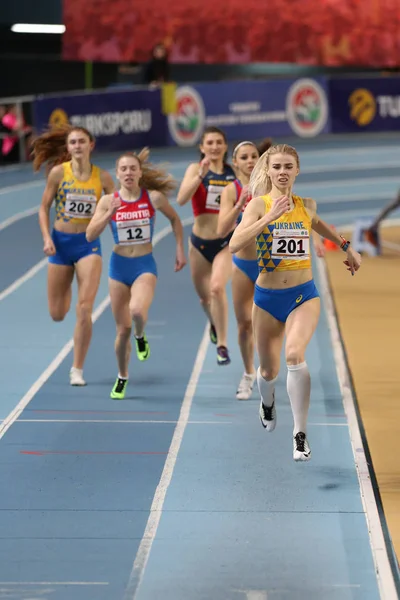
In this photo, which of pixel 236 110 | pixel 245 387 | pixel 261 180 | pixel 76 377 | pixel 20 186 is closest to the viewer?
pixel 261 180

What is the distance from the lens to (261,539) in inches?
284

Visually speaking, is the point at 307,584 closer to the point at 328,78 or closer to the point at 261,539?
the point at 261,539

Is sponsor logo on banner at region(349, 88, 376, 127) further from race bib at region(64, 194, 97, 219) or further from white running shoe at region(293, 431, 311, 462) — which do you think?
white running shoe at region(293, 431, 311, 462)

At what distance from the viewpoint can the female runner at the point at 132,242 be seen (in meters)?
10.4

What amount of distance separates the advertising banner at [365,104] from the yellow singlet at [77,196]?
21927 mm

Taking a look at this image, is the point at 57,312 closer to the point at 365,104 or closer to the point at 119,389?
the point at 119,389

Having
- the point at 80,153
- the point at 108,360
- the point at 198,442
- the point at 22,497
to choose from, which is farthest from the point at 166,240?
the point at 22,497

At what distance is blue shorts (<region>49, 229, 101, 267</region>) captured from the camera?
1109 cm

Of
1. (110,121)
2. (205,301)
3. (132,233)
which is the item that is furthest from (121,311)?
(110,121)

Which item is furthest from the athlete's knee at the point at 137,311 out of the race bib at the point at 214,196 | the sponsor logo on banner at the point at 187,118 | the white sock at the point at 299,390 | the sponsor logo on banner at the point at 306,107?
the sponsor logo on banner at the point at 306,107

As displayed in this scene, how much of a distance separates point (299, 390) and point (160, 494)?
3.71 feet

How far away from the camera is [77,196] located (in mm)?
11016

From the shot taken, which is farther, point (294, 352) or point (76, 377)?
point (76, 377)

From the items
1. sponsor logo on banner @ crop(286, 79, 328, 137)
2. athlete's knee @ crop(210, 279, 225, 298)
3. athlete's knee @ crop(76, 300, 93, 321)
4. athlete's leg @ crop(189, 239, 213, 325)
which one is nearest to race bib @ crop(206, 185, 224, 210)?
athlete's leg @ crop(189, 239, 213, 325)
